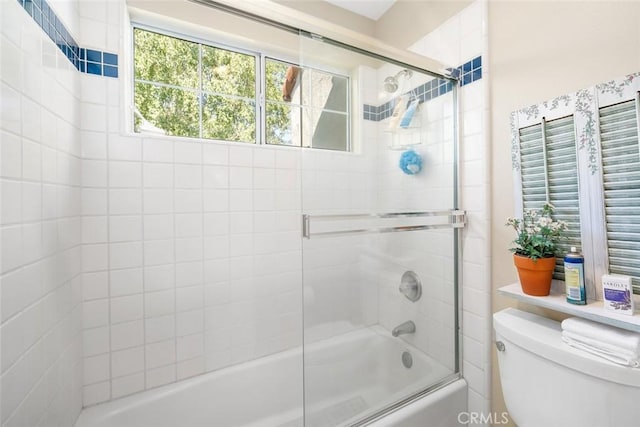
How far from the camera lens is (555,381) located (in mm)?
839

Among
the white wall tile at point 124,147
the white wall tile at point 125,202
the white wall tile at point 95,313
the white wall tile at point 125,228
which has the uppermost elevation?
the white wall tile at point 124,147

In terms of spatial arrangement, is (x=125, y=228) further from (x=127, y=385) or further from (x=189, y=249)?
(x=127, y=385)

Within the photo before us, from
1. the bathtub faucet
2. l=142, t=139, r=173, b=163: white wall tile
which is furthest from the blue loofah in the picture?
l=142, t=139, r=173, b=163: white wall tile

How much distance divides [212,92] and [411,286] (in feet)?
5.07

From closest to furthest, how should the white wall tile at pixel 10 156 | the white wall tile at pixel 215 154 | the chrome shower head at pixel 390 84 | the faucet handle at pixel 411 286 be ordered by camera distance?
the white wall tile at pixel 10 156
the chrome shower head at pixel 390 84
the faucet handle at pixel 411 286
the white wall tile at pixel 215 154

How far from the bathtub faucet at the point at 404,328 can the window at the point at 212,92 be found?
113 centimetres

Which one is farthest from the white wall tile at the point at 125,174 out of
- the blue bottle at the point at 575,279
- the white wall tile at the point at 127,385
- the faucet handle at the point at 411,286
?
the blue bottle at the point at 575,279

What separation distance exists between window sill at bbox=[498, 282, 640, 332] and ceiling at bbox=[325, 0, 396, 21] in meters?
1.83

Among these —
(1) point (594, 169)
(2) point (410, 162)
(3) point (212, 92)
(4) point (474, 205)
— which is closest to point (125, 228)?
(3) point (212, 92)

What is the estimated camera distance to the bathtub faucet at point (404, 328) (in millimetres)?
1251

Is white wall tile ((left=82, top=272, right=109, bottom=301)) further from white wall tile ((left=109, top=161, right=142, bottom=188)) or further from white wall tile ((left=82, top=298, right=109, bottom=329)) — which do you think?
white wall tile ((left=109, top=161, right=142, bottom=188))

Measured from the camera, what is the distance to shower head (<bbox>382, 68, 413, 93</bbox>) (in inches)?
→ 45.7

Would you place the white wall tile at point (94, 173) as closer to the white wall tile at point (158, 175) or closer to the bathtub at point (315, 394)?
the white wall tile at point (158, 175)

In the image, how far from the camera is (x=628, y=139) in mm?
823
